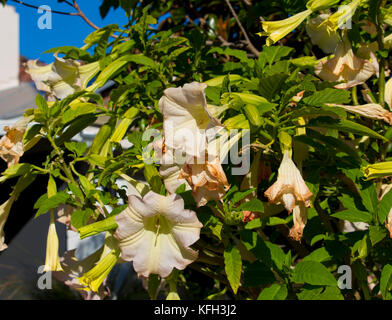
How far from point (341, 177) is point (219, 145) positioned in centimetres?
64

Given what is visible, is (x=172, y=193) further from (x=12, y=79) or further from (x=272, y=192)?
(x=12, y=79)

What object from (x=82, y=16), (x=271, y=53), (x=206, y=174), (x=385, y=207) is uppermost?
(x=82, y=16)

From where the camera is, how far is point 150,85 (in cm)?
141

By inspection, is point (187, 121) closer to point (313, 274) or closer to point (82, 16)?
point (313, 274)

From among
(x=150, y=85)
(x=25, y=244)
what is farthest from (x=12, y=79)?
(x=150, y=85)

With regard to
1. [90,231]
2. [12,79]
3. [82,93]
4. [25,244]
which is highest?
[12,79]

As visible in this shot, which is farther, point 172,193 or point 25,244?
point 25,244

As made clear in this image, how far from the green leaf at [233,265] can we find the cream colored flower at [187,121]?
0.37 metres

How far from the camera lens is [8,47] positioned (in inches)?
444

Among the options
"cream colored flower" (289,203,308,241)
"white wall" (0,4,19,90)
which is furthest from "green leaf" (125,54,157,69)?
"white wall" (0,4,19,90)

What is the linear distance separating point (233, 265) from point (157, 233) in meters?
0.22

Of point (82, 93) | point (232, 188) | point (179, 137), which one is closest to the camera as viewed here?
point (179, 137)

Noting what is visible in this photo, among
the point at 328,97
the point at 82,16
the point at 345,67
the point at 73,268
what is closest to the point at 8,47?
the point at 82,16
